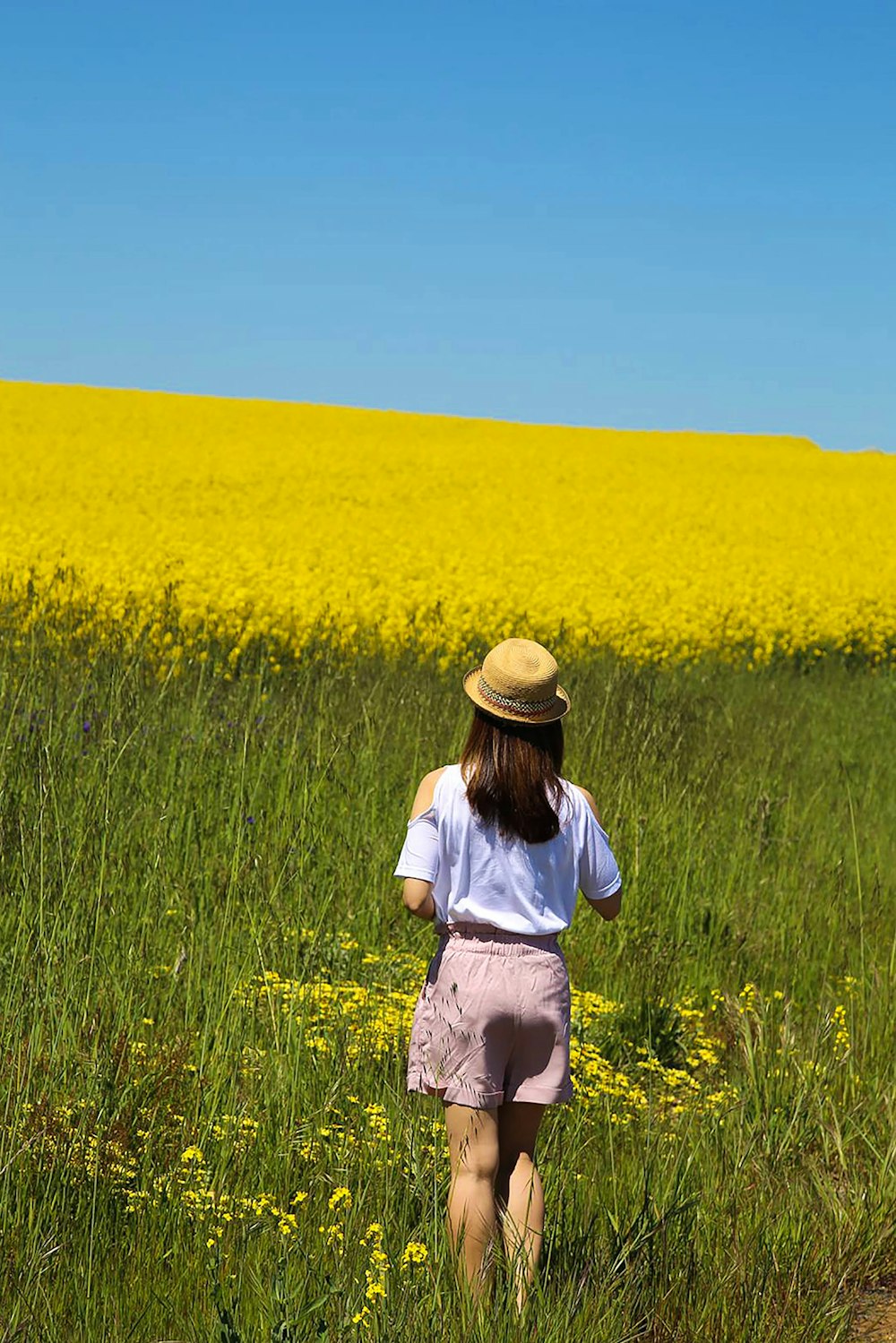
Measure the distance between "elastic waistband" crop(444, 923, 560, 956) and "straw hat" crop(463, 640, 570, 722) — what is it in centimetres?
44

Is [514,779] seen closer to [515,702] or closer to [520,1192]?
[515,702]

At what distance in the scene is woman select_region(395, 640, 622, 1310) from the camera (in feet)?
9.14

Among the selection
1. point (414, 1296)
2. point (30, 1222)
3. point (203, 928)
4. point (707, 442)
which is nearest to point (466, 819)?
point (414, 1296)

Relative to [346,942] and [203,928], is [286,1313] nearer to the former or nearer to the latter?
[203,928]

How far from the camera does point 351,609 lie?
12.6 meters

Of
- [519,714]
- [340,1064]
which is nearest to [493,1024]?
[519,714]

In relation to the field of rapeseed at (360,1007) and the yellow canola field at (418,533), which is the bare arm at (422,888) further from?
the yellow canola field at (418,533)

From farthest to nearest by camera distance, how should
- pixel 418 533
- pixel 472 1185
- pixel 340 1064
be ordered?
pixel 418 533, pixel 340 1064, pixel 472 1185

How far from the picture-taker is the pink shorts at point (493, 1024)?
2.78 metres

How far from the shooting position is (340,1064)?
3498 mm

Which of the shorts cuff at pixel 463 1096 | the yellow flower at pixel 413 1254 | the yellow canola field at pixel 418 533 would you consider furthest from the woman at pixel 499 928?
the yellow canola field at pixel 418 533

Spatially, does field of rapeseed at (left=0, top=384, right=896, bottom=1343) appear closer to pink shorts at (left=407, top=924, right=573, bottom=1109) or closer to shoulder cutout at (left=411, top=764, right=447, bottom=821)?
pink shorts at (left=407, top=924, right=573, bottom=1109)

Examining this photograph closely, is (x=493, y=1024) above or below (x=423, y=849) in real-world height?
below

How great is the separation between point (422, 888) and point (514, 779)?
0.30 meters
